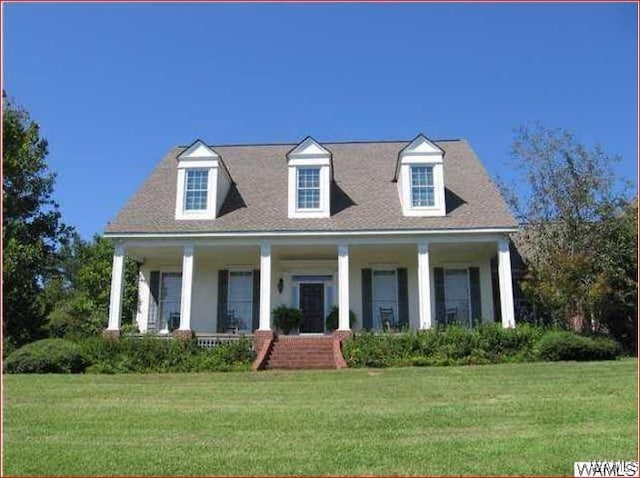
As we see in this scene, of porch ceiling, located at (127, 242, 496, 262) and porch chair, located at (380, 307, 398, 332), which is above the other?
porch ceiling, located at (127, 242, 496, 262)

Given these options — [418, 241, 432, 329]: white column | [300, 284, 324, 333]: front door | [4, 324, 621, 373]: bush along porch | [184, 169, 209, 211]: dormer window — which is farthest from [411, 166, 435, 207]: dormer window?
[184, 169, 209, 211]: dormer window

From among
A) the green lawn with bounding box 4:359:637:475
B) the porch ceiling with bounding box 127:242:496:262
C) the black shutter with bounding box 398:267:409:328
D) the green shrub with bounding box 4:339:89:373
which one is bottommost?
the green lawn with bounding box 4:359:637:475

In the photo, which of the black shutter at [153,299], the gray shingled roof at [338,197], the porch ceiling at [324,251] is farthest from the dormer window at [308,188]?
the black shutter at [153,299]

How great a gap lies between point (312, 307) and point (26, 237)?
15551 mm

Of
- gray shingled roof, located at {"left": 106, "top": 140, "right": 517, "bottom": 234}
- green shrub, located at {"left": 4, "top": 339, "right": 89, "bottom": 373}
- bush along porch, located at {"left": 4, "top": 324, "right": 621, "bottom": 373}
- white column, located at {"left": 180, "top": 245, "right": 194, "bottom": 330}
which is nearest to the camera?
green shrub, located at {"left": 4, "top": 339, "right": 89, "bottom": 373}

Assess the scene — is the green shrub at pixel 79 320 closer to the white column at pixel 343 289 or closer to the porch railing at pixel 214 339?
the porch railing at pixel 214 339

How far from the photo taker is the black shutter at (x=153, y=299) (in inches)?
931

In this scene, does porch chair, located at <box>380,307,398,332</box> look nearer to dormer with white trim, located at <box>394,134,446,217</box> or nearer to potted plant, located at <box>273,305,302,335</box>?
potted plant, located at <box>273,305,302,335</box>

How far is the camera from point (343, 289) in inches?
833

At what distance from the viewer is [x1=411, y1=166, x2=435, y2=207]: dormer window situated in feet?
74.4

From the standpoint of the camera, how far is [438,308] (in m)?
23.2

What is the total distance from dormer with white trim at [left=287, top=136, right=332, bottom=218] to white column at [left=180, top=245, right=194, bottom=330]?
13.0 feet

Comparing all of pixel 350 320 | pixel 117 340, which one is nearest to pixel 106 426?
pixel 117 340

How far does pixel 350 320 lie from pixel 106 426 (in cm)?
1398
